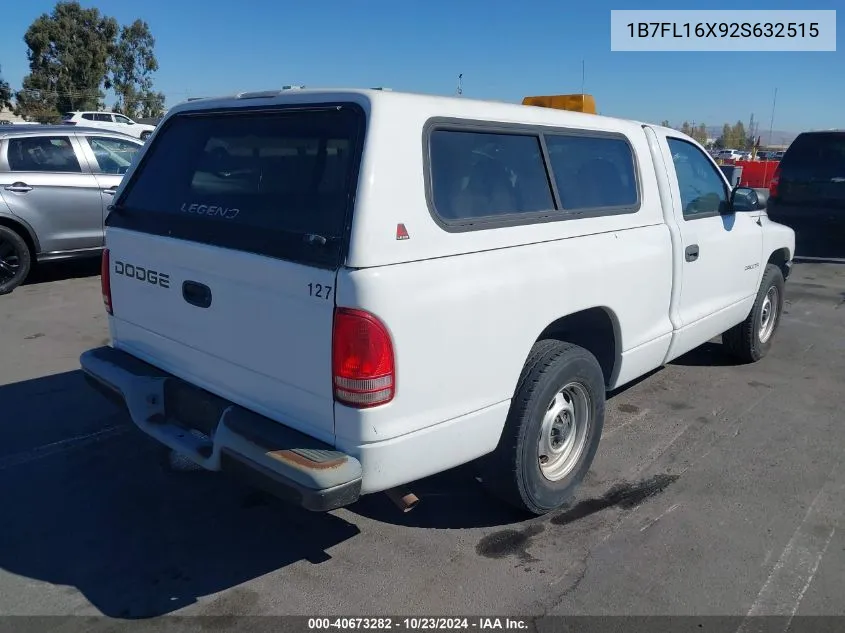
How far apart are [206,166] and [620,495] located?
2693mm

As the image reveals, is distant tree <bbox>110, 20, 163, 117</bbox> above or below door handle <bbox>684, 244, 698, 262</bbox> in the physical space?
above

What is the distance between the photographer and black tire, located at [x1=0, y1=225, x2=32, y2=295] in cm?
779

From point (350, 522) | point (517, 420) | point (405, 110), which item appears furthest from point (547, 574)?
point (405, 110)

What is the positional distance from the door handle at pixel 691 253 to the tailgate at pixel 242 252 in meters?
2.49

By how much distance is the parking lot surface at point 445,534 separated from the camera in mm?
2938

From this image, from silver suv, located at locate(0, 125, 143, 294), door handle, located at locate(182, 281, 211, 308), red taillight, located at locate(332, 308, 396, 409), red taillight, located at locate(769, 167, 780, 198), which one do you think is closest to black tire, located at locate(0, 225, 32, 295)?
silver suv, located at locate(0, 125, 143, 294)

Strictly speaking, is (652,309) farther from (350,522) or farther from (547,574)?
(350,522)

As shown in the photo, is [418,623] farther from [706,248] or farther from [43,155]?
[43,155]

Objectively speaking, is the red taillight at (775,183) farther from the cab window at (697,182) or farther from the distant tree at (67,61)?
the distant tree at (67,61)

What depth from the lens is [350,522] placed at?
139 inches

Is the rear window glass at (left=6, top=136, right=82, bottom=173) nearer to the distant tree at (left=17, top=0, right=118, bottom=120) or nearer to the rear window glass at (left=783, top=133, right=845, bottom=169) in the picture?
the rear window glass at (left=783, top=133, right=845, bottom=169)

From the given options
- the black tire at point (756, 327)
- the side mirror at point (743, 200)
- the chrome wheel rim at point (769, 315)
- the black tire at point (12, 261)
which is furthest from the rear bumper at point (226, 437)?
the black tire at point (12, 261)

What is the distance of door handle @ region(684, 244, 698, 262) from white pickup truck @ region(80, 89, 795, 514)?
0.73 feet

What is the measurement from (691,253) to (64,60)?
184 feet
